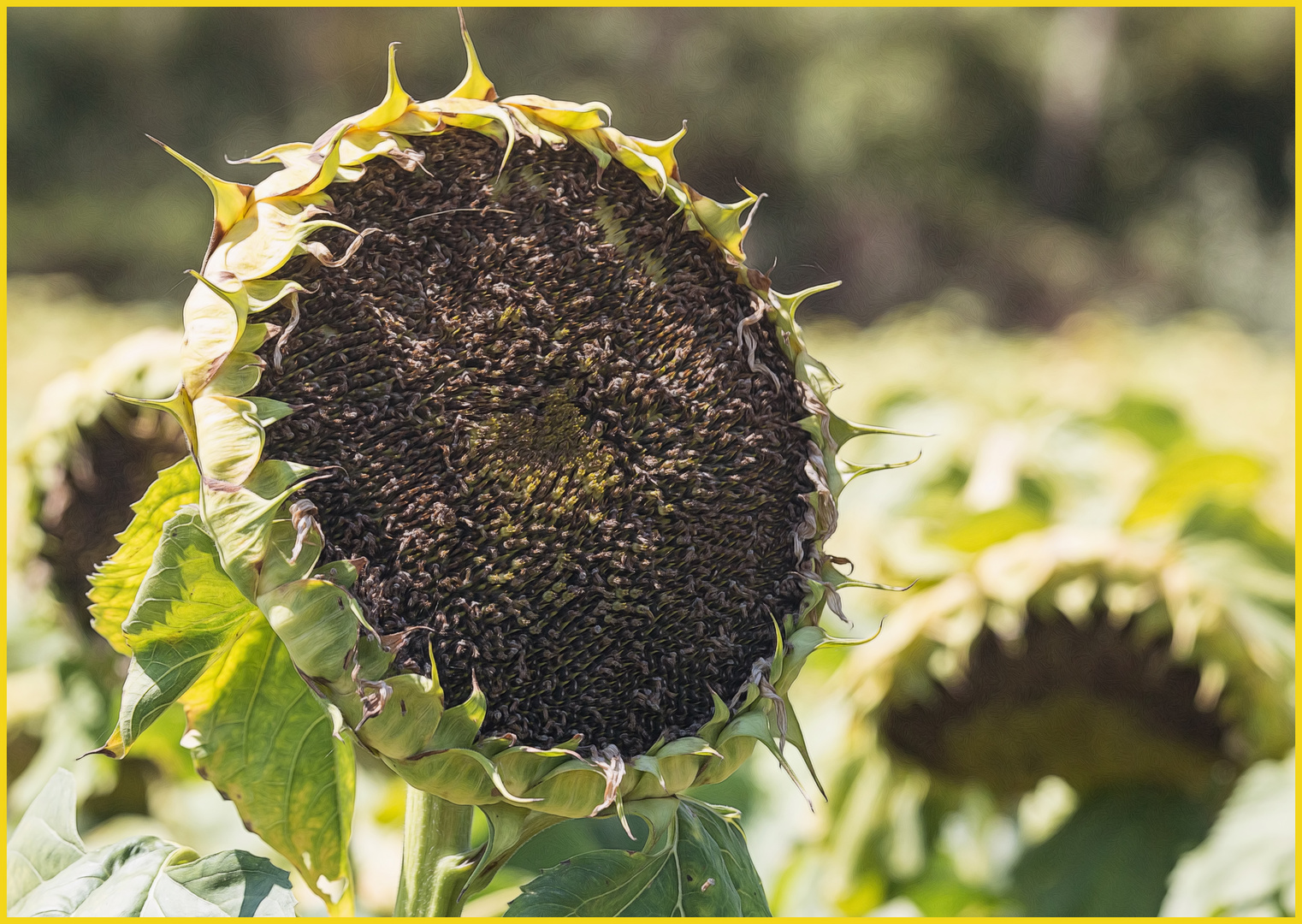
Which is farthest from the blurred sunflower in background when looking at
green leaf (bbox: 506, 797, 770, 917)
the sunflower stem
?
the sunflower stem

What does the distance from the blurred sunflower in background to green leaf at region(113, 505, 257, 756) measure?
1263 mm

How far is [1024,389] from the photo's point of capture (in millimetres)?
4168

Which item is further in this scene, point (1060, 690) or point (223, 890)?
point (1060, 690)

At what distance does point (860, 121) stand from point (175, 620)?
11996 mm

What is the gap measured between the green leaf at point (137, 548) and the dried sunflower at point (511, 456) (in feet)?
0.04

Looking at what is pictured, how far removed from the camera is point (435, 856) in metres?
0.88

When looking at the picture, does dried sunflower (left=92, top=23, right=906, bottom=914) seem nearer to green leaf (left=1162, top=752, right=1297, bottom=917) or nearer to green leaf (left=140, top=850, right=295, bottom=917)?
green leaf (left=140, top=850, right=295, bottom=917)

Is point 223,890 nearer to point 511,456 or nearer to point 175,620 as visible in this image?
point 175,620

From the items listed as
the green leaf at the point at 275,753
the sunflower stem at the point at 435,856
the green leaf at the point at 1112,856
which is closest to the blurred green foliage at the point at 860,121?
the green leaf at the point at 1112,856

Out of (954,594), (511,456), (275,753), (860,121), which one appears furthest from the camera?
(860,121)

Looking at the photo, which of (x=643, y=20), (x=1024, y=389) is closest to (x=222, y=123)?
(x=643, y=20)

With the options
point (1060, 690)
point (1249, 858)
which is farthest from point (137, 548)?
point (1249, 858)

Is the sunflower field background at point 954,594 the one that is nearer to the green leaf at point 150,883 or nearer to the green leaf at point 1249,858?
the green leaf at point 1249,858

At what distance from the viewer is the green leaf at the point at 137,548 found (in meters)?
0.87
